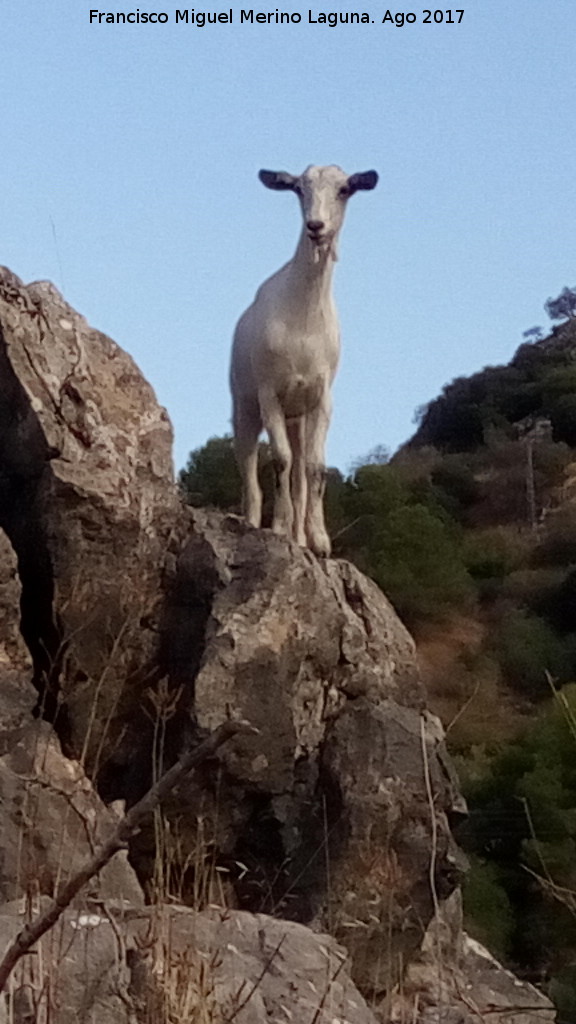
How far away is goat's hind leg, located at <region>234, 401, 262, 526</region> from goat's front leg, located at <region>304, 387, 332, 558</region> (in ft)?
1.05

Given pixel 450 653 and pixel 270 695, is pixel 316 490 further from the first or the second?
pixel 450 653

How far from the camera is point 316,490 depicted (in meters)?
7.30

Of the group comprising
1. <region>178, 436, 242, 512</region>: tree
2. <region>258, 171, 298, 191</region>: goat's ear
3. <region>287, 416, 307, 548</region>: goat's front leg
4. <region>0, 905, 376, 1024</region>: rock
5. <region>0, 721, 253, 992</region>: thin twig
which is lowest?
<region>0, 905, 376, 1024</region>: rock

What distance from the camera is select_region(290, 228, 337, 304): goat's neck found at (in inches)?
279

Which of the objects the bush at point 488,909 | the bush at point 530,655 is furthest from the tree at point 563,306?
the bush at point 488,909

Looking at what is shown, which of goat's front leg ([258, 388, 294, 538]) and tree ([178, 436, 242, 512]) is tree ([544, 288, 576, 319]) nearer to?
tree ([178, 436, 242, 512])

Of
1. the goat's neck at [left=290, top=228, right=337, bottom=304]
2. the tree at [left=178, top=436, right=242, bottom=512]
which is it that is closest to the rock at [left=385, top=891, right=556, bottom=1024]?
the goat's neck at [left=290, top=228, right=337, bottom=304]

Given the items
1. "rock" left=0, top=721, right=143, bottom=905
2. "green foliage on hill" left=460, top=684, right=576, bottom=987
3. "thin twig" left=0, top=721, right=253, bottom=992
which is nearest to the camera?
"thin twig" left=0, top=721, right=253, bottom=992

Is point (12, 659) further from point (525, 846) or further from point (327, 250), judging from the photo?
point (525, 846)

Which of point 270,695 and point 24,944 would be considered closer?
point 24,944

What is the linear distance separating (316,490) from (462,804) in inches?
62.9

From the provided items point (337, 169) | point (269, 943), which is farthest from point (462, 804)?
point (337, 169)

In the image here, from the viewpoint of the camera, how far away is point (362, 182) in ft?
23.1

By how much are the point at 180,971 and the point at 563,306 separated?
4770 centimetres
